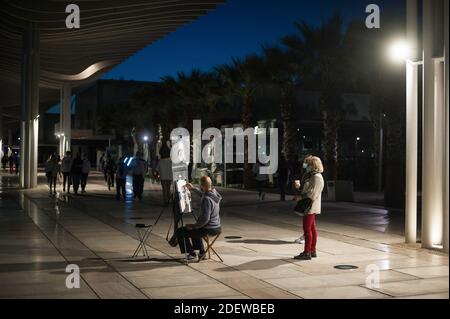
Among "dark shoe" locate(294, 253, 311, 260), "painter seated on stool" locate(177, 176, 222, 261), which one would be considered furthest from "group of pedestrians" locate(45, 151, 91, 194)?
"dark shoe" locate(294, 253, 311, 260)

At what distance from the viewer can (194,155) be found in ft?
119

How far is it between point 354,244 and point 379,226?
118 inches

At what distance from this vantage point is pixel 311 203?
9.36 m

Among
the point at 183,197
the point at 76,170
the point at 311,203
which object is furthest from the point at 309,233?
the point at 76,170

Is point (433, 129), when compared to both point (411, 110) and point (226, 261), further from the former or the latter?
point (226, 261)

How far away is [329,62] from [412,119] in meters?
14.9

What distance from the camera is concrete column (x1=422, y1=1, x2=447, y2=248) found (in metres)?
10.2

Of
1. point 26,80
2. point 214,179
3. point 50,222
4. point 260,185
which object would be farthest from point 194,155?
point 50,222

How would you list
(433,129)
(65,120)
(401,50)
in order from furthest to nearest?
(65,120) < (401,50) < (433,129)

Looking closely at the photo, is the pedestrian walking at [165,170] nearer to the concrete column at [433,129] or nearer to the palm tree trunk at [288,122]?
the concrete column at [433,129]

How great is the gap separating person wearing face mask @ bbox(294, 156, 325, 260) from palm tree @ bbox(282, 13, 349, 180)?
50.7ft

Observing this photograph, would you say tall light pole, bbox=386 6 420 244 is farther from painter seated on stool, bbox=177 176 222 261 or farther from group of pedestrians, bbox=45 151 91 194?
group of pedestrians, bbox=45 151 91 194

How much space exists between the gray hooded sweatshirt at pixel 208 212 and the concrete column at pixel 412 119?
403 cm

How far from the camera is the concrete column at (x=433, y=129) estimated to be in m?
10.2
